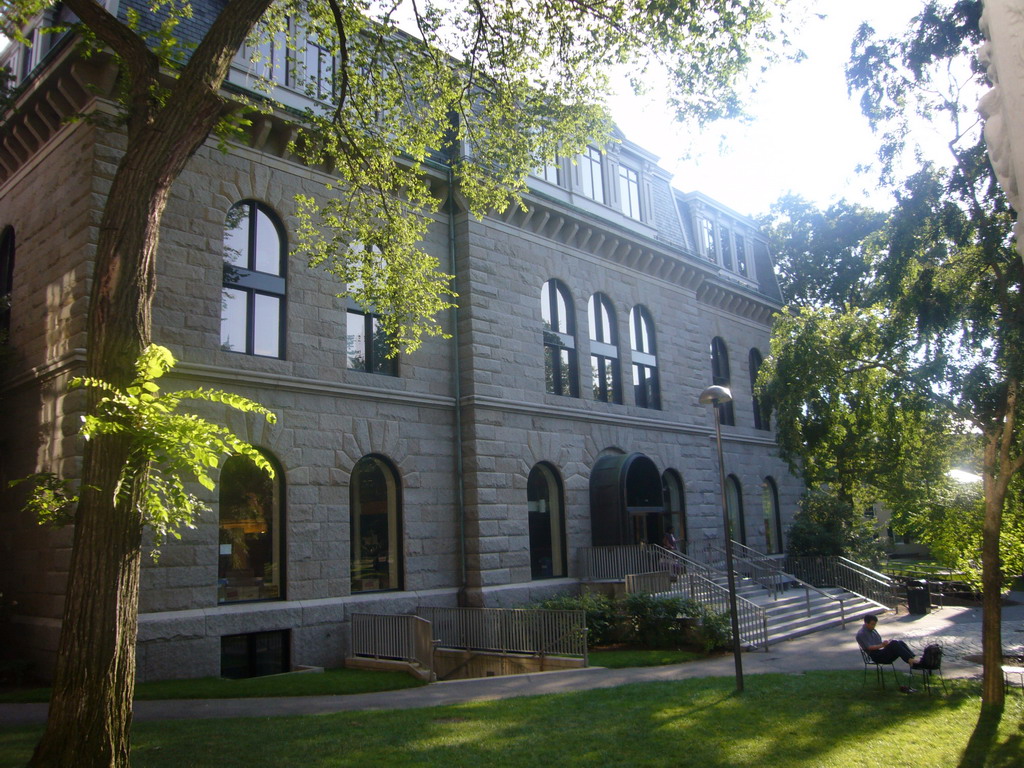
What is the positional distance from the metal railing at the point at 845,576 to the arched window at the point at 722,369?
5644mm

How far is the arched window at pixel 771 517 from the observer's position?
1220 inches

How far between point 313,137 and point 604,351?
1257 centimetres

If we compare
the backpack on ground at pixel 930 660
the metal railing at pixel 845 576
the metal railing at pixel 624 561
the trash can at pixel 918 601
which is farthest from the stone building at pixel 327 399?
the backpack on ground at pixel 930 660

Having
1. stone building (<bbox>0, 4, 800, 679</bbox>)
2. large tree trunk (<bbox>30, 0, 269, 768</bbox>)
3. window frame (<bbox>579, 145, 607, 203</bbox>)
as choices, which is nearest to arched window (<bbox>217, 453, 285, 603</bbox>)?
stone building (<bbox>0, 4, 800, 679</bbox>)

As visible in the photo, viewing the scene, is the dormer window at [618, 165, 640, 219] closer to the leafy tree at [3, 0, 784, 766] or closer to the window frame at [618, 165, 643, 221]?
the window frame at [618, 165, 643, 221]

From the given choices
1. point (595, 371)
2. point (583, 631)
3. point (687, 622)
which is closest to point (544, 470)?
point (595, 371)

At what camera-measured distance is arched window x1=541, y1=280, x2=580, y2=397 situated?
22.7m

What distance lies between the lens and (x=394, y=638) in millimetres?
15695

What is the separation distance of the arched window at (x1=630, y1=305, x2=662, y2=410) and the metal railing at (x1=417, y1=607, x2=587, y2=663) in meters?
11.0

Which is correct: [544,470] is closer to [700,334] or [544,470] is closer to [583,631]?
[583,631]

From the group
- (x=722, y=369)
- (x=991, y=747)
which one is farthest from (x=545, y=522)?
(x=991, y=747)

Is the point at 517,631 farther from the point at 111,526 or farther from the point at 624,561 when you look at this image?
the point at 111,526

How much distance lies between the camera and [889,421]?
18953 mm

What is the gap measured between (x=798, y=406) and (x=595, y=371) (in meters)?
6.15
